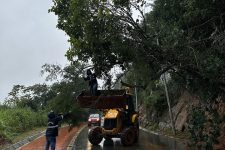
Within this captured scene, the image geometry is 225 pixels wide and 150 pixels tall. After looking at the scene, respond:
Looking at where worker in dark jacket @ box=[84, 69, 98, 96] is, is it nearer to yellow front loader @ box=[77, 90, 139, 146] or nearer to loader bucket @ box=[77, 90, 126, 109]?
loader bucket @ box=[77, 90, 126, 109]

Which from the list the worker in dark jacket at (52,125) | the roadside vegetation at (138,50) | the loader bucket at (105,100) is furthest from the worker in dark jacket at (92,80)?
the loader bucket at (105,100)

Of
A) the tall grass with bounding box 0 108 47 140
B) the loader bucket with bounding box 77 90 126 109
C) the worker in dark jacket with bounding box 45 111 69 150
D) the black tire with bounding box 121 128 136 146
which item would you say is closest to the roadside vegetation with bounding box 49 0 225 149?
the worker in dark jacket with bounding box 45 111 69 150

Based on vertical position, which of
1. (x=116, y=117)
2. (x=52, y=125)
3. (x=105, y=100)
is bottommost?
(x=52, y=125)

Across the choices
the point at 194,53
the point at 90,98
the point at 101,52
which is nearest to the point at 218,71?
the point at 194,53

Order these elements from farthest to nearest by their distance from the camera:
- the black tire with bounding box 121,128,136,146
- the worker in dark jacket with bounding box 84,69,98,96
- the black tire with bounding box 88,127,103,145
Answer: the black tire with bounding box 88,127,103,145 < the black tire with bounding box 121,128,136,146 < the worker in dark jacket with bounding box 84,69,98,96

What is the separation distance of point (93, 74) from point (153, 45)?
2.78 metres

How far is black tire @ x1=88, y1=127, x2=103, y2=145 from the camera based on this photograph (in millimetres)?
23625

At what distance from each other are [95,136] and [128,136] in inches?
87.9

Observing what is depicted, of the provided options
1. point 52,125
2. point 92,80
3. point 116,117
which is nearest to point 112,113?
point 116,117

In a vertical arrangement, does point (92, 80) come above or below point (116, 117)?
above

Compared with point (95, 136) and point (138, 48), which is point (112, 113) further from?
point (138, 48)

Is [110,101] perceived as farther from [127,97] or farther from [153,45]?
[153,45]

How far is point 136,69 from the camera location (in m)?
16.1

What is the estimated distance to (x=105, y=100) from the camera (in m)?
23.0
